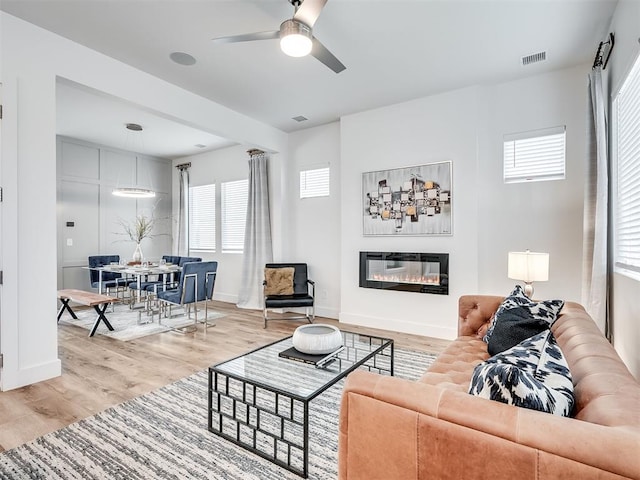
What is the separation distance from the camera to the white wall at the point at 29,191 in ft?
8.76

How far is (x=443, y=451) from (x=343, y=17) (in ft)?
10.1

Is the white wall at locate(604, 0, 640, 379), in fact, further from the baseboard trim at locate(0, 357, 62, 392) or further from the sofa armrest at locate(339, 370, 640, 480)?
the baseboard trim at locate(0, 357, 62, 392)

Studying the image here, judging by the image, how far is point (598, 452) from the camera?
752 mm

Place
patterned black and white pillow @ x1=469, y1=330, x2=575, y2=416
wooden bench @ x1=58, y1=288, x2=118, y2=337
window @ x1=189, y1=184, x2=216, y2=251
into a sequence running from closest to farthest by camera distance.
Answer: patterned black and white pillow @ x1=469, y1=330, x2=575, y2=416
wooden bench @ x1=58, y1=288, x2=118, y2=337
window @ x1=189, y1=184, x2=216, y2=251

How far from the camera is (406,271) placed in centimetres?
445

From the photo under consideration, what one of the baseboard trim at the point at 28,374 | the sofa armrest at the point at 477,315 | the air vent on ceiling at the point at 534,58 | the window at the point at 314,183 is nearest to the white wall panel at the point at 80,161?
the window at the point at 314,183

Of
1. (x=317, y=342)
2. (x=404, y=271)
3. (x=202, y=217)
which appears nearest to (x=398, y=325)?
(x=404, y=271)

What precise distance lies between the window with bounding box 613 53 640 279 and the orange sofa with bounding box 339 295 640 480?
1.44 meters

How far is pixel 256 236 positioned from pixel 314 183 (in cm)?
140

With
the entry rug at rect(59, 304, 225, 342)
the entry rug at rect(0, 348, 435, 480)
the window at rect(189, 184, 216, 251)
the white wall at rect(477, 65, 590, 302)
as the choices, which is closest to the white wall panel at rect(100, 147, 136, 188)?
the window at rect(189, 184, 216, 251)

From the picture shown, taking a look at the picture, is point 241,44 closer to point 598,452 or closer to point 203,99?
point 203,99

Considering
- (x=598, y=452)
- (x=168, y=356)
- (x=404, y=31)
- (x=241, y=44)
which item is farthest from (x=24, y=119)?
(x=598, y=452)

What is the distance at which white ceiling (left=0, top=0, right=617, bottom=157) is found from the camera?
2672 millimetres

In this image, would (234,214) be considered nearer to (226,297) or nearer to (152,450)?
(226,297)
